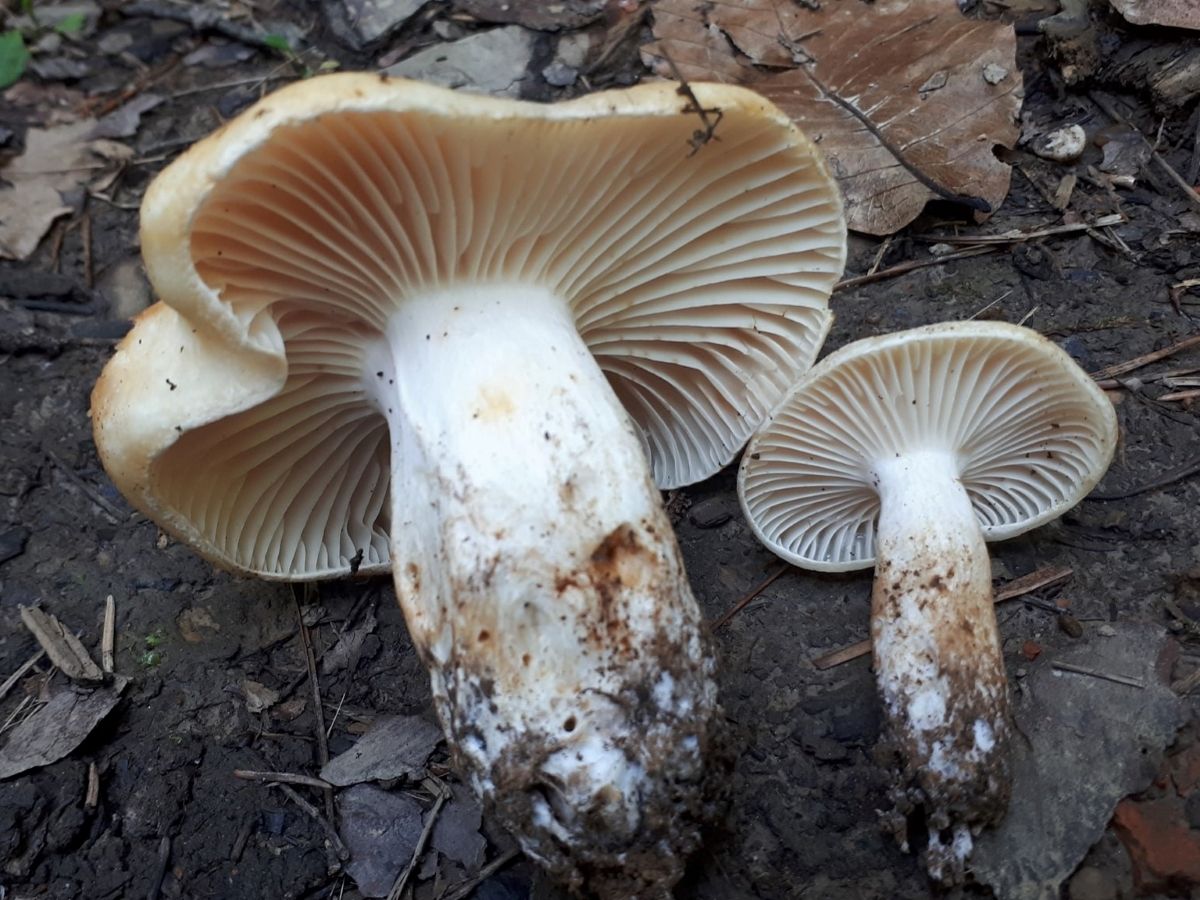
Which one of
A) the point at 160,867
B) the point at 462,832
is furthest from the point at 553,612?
the point at 160,867

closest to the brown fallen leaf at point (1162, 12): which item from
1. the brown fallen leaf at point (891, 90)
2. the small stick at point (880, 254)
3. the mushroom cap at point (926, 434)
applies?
the brown fallen leaf at point (891, 90)

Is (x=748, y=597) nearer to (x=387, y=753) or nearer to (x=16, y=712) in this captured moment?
(x=387, y=753)

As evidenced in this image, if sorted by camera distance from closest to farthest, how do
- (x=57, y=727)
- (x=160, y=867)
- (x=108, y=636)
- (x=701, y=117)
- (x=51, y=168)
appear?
1. (x=701, y=117)
2. (x=160, y=867)
3. (x=57, y=727)
4. (x=108, y=636)
5. (x=51, y=168)

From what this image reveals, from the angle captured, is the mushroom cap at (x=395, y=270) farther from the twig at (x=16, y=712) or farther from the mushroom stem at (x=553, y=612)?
the twig at (x=16, y=712)

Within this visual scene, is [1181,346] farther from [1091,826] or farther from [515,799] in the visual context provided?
[515,799]

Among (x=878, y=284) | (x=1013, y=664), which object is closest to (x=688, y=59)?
(x=878, y=284)
